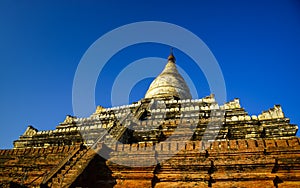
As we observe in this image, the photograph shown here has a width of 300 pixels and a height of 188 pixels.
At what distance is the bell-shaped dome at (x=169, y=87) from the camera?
22.7 m

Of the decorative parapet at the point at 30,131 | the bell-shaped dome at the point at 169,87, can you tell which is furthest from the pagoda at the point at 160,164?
the bell-shaped dome at the point at 169,87

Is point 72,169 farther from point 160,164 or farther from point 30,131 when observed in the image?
point 30,131

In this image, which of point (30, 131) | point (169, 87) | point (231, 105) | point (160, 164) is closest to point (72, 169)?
point (160, 164)

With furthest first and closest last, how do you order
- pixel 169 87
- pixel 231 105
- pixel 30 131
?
pixel 169 87
pixel 30 131
pixel 231 105

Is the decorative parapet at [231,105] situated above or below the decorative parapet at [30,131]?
above

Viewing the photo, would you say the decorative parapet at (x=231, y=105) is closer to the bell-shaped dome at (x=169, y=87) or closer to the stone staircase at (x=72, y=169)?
the bell-shaped dome at (x=169, y=87)

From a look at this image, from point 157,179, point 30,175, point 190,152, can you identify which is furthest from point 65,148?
point 190,152

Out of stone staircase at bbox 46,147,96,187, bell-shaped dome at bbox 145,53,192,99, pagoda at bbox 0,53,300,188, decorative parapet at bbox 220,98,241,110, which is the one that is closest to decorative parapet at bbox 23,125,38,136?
pagoda at bbox 0,53,300,188

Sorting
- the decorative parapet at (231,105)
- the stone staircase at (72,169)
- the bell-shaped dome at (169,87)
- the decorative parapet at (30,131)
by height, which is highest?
the bell-shaped dome at (169,87)

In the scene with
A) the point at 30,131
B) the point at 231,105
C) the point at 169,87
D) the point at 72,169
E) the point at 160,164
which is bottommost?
the point at 72,169

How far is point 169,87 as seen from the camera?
23203 mm

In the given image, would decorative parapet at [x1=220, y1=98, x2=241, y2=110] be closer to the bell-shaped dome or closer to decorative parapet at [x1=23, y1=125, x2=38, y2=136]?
the bell-shaped dome

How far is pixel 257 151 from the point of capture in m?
7.73

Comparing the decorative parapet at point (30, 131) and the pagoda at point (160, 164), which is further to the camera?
the decorative parapet at point (30, 131)
